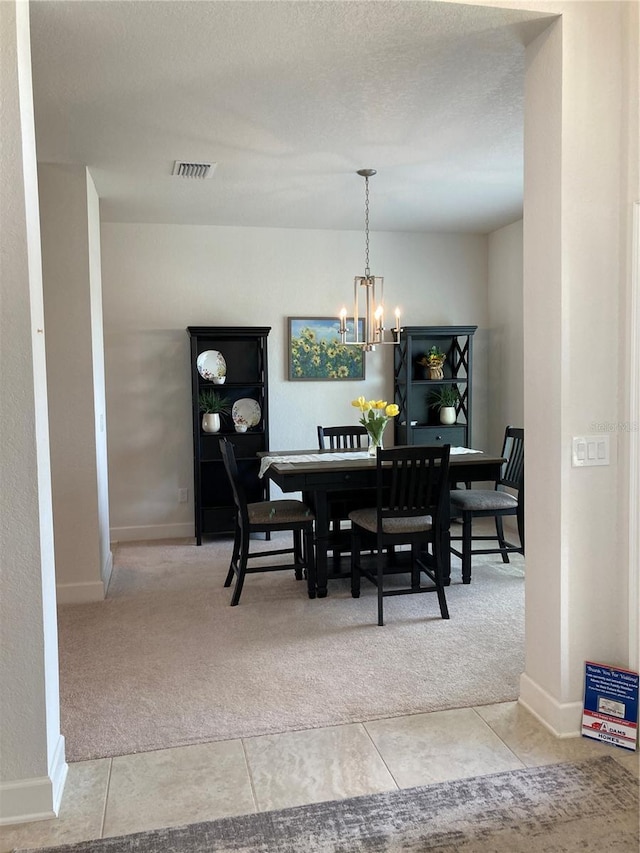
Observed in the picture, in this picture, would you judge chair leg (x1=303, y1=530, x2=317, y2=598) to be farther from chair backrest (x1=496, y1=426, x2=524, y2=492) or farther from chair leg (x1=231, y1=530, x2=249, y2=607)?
chair backrest (x1=496, y1=426, x2=524, y2=492)

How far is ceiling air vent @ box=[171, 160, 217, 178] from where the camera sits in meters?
4.02

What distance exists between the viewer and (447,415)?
591 centimetres

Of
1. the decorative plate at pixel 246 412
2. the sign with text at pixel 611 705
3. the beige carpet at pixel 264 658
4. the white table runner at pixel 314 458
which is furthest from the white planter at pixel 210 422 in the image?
the sign with text at pixel 611 705

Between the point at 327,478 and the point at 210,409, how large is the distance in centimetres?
186

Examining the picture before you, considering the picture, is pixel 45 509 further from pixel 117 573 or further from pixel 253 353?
pixel 253 353

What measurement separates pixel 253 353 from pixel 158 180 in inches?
71.2

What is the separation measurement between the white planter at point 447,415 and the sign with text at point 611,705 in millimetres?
3585

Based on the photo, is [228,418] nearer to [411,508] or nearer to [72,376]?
[72,376]

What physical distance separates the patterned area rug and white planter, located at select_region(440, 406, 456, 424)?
12.8ft

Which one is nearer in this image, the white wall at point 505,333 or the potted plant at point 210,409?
the potted plant at point 210,409

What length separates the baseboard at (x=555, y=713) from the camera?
246cm

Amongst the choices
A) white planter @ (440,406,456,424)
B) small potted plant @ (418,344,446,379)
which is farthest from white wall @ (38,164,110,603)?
white planter @ (440,406,456,424)

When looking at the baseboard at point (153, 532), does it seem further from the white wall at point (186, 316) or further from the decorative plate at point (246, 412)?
the decorative plate at point (246, 412)

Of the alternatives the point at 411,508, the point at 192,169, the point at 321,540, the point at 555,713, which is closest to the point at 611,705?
the point at 555,713
